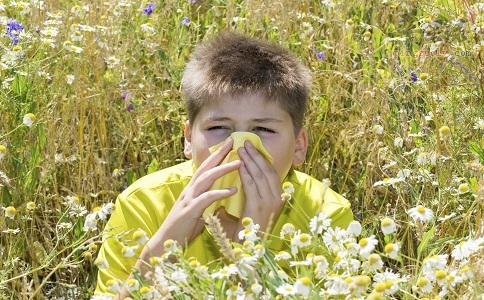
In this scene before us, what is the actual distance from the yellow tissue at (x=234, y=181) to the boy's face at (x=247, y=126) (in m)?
0.07

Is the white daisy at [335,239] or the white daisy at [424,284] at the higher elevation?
the white daisy at [335,239]

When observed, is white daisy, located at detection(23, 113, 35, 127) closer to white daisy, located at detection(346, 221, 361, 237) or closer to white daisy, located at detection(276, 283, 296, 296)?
white daisy, located at detection(346, 221, 361, 237)

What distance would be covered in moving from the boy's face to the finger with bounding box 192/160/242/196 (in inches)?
6.1

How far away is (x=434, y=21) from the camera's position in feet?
12.7

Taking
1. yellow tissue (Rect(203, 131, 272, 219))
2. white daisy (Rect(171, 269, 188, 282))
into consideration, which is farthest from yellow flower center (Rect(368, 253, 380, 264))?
yellow tissue (Rect(203, 131, 272, 219))

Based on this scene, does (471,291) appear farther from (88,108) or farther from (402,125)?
(88,108)

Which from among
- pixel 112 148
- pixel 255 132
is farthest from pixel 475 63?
pixel 112 148

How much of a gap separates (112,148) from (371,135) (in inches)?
34.2

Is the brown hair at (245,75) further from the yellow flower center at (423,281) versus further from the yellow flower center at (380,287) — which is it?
the yellow flower center at (380,287)

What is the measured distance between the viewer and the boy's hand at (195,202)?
2709 millimetres

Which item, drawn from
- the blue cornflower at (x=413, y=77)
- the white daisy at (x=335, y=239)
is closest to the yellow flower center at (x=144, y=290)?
the white daisy at (x=335, y=239)

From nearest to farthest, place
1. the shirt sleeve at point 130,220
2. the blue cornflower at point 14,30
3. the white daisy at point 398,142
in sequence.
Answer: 1. the shirt sleeve at point 130,220
2. the white daisy at point 398,142
3. the blue cornflower at point 14,30

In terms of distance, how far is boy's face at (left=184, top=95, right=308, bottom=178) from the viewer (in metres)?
2.92

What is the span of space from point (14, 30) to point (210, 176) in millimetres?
1365
